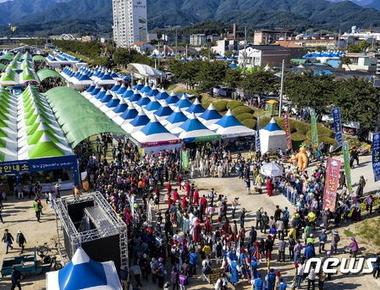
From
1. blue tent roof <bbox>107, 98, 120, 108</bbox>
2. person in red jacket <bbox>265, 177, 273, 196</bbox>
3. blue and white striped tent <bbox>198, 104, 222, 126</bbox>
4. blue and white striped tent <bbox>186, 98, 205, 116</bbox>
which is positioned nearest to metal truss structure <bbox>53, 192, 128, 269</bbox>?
person in red jacket <bbox>265, 177, 273, 196</bbox>

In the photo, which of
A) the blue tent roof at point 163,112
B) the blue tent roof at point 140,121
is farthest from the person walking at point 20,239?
the blue tent roof at point 163,112

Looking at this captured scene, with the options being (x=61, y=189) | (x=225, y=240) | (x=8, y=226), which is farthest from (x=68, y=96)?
(x=225, y=240)

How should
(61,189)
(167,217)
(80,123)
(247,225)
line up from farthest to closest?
(80,123), (61,189), (247,225), (167,217)

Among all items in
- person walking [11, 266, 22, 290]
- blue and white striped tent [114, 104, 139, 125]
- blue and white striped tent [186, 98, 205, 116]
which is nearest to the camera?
person walking [11, 266, 22, 290]

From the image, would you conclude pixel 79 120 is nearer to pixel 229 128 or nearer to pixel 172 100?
pixel 229 128

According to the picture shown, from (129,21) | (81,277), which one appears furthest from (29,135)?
(129,21)

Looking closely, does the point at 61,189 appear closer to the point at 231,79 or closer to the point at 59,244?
the point at 59,244

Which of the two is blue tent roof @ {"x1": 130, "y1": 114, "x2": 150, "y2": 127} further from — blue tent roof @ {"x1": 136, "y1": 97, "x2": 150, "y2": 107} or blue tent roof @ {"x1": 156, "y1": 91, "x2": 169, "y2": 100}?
blue tent roof @ {"x1": 156, "y1": 91, "x2": 169, "y2": 100}
